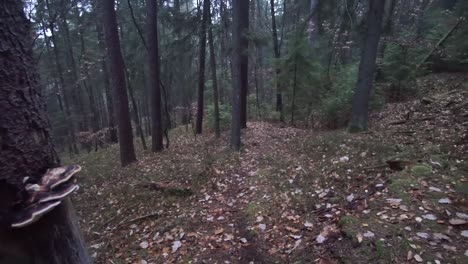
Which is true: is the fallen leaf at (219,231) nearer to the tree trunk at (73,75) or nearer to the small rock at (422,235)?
the small rock at (422,235)

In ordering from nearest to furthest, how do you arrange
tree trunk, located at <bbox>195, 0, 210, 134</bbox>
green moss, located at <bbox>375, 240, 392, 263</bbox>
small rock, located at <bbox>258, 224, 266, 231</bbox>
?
green moss, located at <bbox>375, 240, 392, 263</bbox>
small rock, located at <bbox>258, 224, 266, 231</bbox>
tree trunk, located at <bbox>195, 0, 210, 134</bbox>

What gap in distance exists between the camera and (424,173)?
5.00 metres

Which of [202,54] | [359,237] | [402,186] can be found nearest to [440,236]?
[359,237]

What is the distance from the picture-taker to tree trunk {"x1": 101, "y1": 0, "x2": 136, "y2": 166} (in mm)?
8537

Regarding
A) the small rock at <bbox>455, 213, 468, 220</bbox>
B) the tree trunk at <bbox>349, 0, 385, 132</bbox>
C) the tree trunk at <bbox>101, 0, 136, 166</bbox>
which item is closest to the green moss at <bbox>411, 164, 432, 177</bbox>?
the small rock at <bbox>455, 213, 468, 220</bbox>

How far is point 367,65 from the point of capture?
8109mm

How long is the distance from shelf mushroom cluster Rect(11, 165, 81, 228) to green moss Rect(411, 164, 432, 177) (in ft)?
17.8

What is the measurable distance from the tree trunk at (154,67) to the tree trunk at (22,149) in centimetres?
924

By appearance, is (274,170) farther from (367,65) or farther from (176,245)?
(367,65)

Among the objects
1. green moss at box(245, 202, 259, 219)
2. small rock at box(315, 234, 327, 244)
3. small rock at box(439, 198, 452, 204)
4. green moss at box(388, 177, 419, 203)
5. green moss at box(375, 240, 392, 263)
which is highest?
green moss at box(388, 177, 419, 203)

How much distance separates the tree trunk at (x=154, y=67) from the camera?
32.9 ft

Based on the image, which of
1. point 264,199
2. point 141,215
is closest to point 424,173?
point 264,199

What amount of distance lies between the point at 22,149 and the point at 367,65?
850cm

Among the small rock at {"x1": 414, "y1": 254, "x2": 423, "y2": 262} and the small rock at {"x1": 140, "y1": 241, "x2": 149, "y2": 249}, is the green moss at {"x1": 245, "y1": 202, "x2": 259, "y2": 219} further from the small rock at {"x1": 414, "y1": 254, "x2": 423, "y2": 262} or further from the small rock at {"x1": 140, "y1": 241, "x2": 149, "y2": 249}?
the small rock at {"x1": 414, "y1": 254, "x2": 423, "y2": 262}
